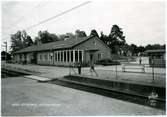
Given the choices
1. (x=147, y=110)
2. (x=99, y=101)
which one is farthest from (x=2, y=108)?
(x=147, y=110)

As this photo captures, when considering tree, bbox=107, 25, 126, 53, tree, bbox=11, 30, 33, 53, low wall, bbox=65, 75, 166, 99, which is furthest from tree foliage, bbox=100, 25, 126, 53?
low wall, bbox=65, 75, 166, 99

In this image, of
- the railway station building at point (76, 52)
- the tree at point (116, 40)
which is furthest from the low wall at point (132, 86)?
the tree at point (116, 40)

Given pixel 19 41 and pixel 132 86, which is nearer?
pixel 132 86

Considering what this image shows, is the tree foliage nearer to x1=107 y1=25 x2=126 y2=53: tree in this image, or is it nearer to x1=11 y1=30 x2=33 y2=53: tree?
x1=107 y1=25 x2=126 y2=53: tree

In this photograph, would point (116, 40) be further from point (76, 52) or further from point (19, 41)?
point (19, 41)

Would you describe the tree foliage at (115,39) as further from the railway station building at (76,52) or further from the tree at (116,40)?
the railway station building at (76,52)

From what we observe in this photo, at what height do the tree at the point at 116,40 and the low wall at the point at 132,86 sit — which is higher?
the tree at the point at 116,40

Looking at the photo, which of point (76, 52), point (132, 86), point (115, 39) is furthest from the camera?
point (115, 39)

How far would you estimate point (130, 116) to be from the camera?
5.34 meters

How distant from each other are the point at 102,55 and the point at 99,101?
81.2 ft

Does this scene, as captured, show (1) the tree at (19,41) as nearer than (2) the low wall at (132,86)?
No

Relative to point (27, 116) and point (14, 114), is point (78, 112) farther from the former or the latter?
point (14, 114)

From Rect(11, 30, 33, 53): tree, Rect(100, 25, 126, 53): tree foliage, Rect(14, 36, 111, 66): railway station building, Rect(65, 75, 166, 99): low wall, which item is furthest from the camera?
Rect(11, 30, 33, 53): tree

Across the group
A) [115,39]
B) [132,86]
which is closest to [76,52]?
[132,86]
